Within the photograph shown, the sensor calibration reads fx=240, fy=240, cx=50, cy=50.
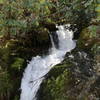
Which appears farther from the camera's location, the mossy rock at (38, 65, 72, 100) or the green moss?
the green moss

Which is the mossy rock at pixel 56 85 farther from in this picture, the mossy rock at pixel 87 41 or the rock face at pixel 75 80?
the mossy rock at pixel 87 41

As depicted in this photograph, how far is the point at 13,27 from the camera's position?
809cm

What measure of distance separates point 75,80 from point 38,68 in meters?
2.30

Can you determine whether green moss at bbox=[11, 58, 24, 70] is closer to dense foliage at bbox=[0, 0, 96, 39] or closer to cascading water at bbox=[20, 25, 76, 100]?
cascading water at bbox=[20, 25, 76, 100]

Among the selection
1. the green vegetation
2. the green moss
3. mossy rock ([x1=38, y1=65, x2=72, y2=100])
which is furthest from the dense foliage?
mossy rock ([x1=38, y1=65, x2=72, y2=100])

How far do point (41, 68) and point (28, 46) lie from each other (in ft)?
5.62

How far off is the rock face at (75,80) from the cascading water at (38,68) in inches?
20.5

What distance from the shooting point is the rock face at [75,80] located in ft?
19.7

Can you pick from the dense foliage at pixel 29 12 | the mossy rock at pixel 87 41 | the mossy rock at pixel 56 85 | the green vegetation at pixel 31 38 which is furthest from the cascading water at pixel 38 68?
the dense foliage at pixel 29 12

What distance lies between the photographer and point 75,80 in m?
6.44

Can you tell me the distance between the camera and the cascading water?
24.8 feet

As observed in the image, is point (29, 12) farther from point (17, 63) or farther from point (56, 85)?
point (56, 85)

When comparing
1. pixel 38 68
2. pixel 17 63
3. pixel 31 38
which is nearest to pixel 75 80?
pixel 38 68

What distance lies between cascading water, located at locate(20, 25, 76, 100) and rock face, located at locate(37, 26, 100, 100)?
20.5 inches
